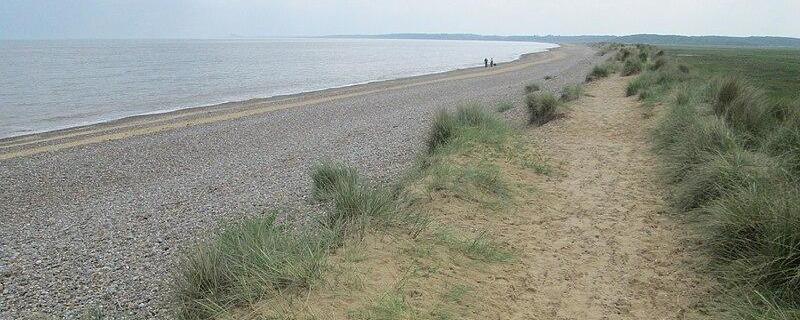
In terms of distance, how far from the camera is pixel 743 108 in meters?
9.74

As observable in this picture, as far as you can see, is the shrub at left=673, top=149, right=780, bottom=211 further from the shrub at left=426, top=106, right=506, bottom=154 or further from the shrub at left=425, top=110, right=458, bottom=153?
the shrub at left=425, top=110, right=458, bottom=153

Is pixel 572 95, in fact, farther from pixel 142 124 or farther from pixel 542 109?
pixel 142 124

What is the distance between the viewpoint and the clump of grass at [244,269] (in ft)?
12.2

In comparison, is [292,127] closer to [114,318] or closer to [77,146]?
[77,146]

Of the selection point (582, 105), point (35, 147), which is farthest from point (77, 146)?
point (582, 105)

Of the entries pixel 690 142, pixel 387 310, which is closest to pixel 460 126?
pixel 690 142

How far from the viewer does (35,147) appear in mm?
16328

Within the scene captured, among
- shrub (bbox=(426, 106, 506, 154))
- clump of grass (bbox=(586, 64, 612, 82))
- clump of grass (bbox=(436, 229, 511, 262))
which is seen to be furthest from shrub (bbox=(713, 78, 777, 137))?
clump of grass (bbox=(586, 64, 612, 82))

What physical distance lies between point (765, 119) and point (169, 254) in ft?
33.5

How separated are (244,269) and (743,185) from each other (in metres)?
5.21

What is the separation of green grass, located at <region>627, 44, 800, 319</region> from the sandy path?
0.33m

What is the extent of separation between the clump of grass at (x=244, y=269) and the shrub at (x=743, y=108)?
7723 mm

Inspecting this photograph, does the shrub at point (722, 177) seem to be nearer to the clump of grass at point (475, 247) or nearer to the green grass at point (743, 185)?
the green grass at point (743, 185)

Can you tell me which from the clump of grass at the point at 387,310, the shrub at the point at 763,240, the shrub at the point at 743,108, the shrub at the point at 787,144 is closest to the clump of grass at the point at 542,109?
the shrub at the point at 743,108
